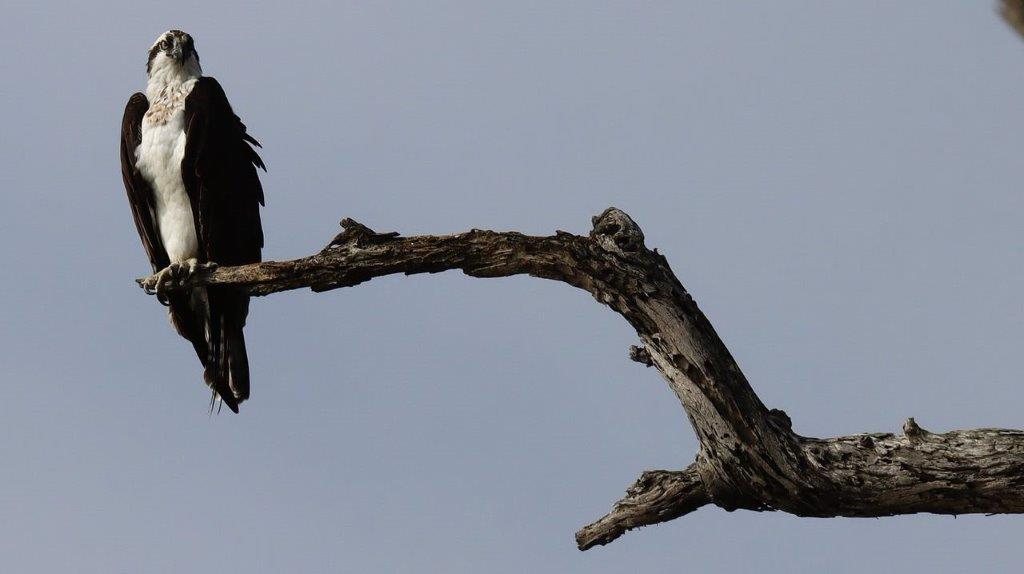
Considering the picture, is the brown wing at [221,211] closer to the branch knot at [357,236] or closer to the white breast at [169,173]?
→ the white breast at [169,173]

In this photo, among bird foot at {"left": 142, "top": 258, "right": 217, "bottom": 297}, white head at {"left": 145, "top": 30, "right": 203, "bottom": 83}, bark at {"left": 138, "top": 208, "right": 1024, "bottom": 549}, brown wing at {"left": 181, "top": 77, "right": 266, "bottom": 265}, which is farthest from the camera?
white head at {"left": 145, "top": 30, "right": 203, "bottom": 83}

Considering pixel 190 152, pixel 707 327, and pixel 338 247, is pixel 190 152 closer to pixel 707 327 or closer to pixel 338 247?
pixel 338 247

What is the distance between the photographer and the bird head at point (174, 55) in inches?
314

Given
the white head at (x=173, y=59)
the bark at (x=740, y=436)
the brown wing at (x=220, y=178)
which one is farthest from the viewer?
the white head at (x=173, y=59)

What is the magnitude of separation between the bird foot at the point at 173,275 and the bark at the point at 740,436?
2.22 metres

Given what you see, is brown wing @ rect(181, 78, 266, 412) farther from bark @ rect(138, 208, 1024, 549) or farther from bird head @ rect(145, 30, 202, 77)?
bark @ rect(138, 208, 1024, 549)

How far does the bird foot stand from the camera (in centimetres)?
702

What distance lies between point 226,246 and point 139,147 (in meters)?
0.89

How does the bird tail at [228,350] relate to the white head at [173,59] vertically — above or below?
below

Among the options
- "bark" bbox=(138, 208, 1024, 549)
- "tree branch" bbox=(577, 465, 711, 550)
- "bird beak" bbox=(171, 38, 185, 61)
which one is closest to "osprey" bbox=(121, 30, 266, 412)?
"bird beak" bbox=(171, 38, 185, 61)

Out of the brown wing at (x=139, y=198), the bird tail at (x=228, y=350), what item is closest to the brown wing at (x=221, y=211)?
the bird tail at (x=228, y=350)

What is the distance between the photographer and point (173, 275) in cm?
716

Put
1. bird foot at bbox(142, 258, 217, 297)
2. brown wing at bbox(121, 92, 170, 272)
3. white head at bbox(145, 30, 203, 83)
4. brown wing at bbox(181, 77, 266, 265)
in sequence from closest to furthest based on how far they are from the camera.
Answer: bird foot at bbox(142, 258, 217, 297)
brown wing at bbox(181, 77, 266, 265)
brown wing at bbox(121, 92, 170, 272)
white head at bbox(145, 30, 203, 83)

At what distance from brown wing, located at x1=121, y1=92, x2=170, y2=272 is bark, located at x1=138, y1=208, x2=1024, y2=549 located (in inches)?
114
